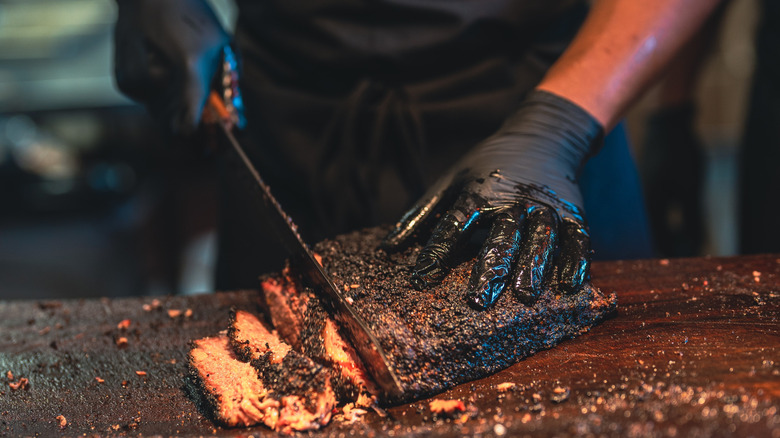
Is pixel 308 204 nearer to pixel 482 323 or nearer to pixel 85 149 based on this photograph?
pixel 482 323

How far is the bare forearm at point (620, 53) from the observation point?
151 cm

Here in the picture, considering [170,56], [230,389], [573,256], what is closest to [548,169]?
[573,256]

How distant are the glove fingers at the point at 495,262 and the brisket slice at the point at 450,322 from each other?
3 cm

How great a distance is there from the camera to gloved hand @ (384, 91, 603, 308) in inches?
45.9

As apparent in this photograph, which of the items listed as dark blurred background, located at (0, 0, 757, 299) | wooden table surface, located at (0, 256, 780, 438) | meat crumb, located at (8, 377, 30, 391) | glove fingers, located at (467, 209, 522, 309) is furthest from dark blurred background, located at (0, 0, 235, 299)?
glove fingers, located at (467, 209, 522, 309)

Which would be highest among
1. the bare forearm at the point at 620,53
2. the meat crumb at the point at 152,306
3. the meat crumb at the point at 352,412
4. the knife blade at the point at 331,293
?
the bare forearm at the point at 620,53

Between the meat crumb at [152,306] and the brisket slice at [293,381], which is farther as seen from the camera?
the meat crumb at [152,306]

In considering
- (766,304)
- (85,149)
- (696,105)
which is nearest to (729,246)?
(696,105)

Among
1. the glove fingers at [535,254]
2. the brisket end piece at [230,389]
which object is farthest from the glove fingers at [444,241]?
the brisket end piece at [230,389]

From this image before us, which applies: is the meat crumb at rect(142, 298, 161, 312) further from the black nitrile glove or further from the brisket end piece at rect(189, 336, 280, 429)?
the black nitrile glove

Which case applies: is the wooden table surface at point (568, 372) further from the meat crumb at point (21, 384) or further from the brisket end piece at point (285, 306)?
the brisket end piece at point (285, 306)

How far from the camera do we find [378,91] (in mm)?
1750

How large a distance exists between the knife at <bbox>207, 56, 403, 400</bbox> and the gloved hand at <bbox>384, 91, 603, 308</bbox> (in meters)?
0.19

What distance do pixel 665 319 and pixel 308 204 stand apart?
3.99ft
